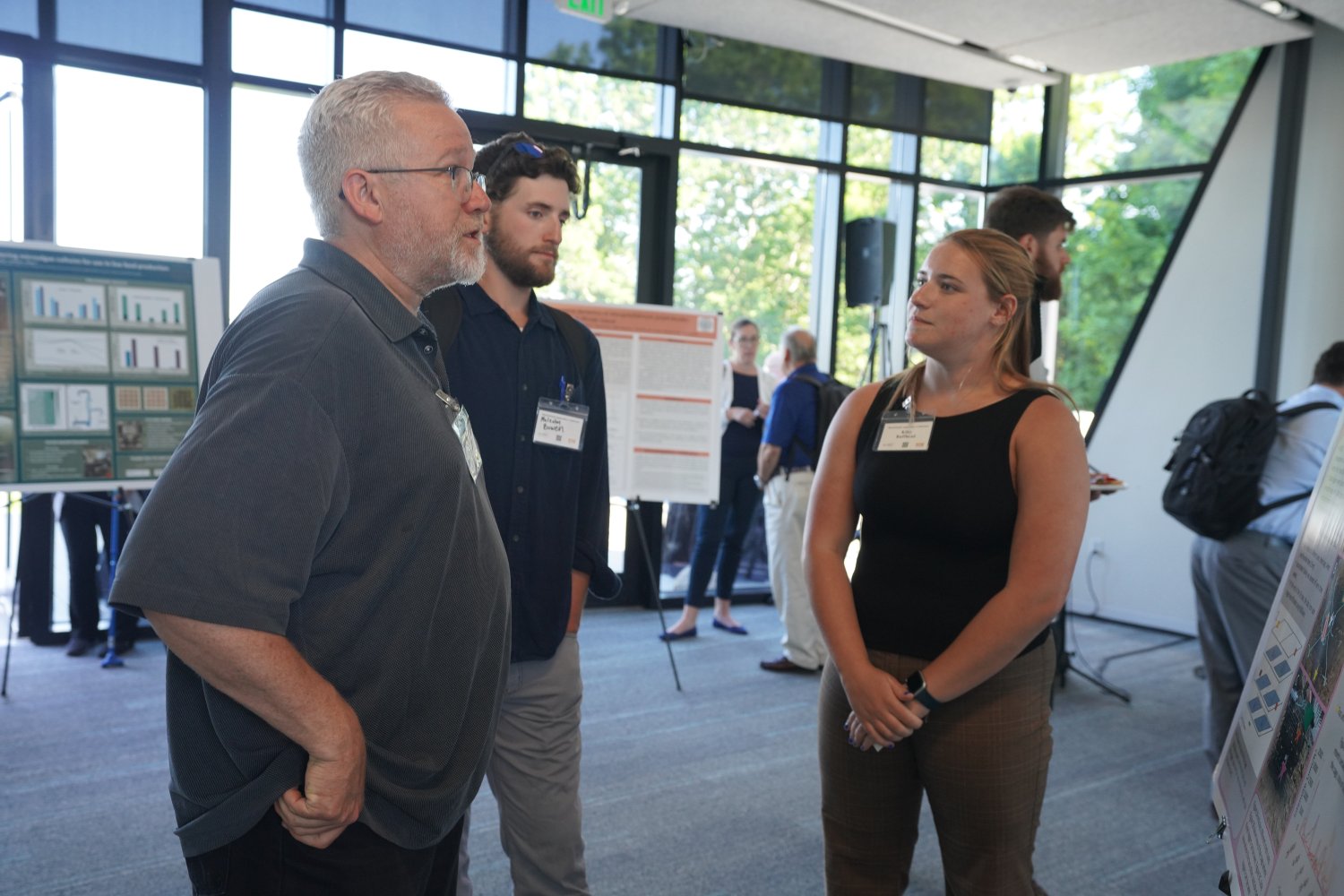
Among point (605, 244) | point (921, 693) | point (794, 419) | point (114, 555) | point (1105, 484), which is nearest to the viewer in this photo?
point (921, 693)

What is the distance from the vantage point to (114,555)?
4.59m

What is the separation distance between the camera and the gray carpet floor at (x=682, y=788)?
106 inches

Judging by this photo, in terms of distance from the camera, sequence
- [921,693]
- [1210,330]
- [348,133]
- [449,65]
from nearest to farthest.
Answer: [348,133] < [921,693] < [449,65] < [1210,330]

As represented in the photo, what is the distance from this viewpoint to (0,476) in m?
3.69

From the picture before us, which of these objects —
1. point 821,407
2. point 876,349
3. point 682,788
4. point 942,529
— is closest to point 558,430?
point 942,529

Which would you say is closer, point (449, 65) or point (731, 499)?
point (449, 65)

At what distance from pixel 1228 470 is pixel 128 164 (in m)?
4.69

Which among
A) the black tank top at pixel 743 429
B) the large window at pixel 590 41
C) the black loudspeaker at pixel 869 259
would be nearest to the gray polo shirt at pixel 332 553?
the black tank top at pixel 743 429

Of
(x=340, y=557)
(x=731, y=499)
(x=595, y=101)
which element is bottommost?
(x=731, y=499)

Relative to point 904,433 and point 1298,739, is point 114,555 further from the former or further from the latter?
point 1298,739

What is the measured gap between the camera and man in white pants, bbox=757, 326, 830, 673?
482cm

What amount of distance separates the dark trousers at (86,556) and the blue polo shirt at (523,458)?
341 centimetres

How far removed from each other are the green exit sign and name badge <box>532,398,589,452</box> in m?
3.44

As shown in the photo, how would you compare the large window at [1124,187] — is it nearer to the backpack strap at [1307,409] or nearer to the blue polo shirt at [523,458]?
the backpack strap at [1307,409]
